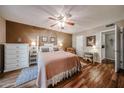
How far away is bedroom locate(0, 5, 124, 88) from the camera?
7.58ft

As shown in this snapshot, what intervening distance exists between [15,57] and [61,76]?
2401 millimetres

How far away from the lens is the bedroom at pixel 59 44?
2.31m

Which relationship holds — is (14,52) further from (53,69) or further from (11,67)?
(53,69)

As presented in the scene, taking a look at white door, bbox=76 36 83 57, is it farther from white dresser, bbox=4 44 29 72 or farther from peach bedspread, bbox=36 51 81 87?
white dresser, bbox=4 44 29 72

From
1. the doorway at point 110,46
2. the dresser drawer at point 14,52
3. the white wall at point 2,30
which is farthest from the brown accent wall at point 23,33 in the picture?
the doorway at point 110,46

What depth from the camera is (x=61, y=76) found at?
2475 mm

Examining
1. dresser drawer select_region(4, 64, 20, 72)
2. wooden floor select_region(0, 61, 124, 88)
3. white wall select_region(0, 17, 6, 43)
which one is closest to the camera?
wooden floor select_region(0, 61, 124, 88)

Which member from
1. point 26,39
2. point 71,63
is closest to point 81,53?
point 71,63

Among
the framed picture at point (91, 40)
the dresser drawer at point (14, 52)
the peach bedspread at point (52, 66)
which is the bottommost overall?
the peach bedspread at point (52, 66)

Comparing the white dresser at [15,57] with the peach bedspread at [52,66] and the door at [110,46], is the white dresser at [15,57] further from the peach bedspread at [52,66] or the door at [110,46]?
the door at [110,46]

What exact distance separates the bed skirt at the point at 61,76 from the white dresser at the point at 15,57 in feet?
7.34

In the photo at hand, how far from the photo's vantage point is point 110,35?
5.94 metres

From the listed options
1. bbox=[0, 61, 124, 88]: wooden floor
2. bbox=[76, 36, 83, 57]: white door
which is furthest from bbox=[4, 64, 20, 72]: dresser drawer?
bbox=[76, 36, 83, 57]: white door

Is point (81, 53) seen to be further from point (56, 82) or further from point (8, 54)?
point (8, 54)
